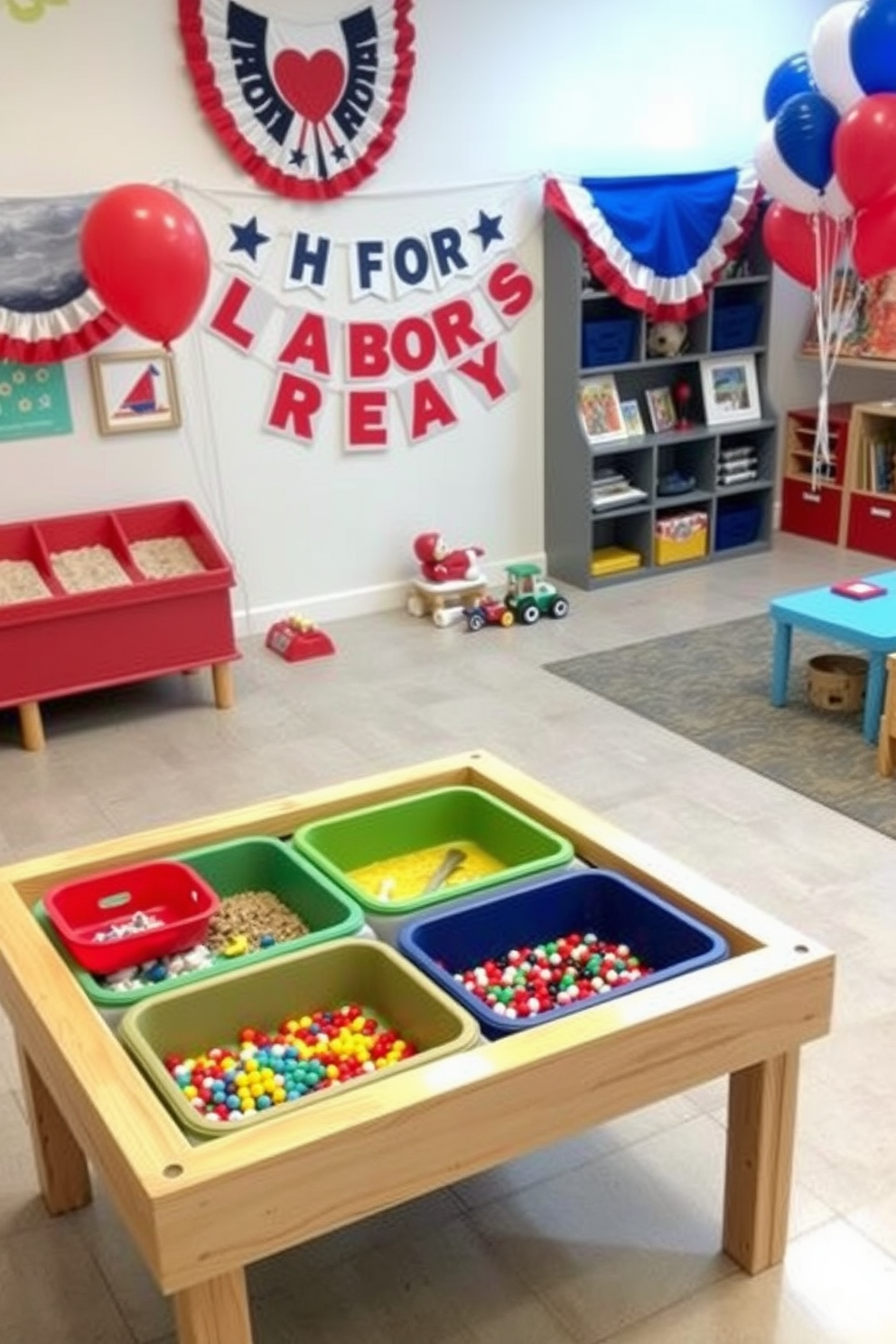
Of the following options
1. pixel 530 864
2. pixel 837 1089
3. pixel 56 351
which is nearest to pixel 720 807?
pixel 837 1089

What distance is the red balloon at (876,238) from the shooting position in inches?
151

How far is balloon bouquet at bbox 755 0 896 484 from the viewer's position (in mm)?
3617

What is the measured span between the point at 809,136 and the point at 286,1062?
11.0 feet

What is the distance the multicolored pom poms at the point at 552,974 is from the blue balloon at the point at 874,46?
9.47ft

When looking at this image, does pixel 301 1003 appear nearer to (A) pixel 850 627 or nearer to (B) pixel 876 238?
(A) pixel 850 627

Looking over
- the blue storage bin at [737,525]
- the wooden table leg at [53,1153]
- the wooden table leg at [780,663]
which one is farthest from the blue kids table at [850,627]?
the wooden table leg at [53,1153]

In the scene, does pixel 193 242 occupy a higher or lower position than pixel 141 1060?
higher

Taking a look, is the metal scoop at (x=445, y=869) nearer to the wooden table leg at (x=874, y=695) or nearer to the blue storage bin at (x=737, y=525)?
the wooden table leg at (x=874, y=695)

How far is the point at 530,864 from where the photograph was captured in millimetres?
1922

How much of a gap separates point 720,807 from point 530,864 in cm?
145

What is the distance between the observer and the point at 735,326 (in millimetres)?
5328

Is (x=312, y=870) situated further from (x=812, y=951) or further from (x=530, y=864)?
(x=812, y=951)

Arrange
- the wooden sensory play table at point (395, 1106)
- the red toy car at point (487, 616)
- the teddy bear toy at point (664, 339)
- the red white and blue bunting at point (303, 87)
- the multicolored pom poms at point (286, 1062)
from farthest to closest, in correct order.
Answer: the teddy bear toy at point (664, 339) → the red toy car at point (487, 616) → the red white and blue bunting at point (303, 87) → the multicolored pom poms at point (286, 1062) → the wooden sensory play table at point (395, 1106)

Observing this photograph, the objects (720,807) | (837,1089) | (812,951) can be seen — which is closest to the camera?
(812,951)
